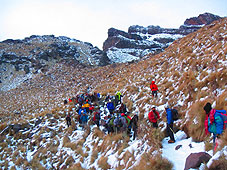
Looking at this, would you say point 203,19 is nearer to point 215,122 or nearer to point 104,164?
point 215,122

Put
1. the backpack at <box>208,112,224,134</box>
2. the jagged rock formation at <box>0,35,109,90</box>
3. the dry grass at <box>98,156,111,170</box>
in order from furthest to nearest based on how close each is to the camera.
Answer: the jagged rock formation at <box>0,35,109,90</box> < the dry grass at <box>98,156,111,170</box> < the backpack at <box>208,112,224,134</box>

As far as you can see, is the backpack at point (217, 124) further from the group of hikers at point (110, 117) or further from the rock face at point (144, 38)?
the rock face at point (144, 38)

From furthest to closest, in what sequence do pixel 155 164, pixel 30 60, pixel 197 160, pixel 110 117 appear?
pixel 30 60 → pixel 110 117 → pixel 155 164 → pixel 197 160

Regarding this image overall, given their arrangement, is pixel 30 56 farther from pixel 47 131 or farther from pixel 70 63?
pixel 47 131

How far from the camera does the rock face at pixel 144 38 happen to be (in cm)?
7238

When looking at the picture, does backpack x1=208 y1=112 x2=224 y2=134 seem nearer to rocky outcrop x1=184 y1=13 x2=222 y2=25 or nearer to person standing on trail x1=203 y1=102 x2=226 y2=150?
person standing on trail x1=203 y1=102 x2=226 y2=150

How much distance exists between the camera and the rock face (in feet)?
237

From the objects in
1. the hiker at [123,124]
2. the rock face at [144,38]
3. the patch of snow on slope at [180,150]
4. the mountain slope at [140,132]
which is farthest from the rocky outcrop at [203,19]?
the patch of snow on slope at [180,150]

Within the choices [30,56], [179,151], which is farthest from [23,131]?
[30,56]

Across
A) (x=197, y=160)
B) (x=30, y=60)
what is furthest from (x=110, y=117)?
(x=30, y=60)

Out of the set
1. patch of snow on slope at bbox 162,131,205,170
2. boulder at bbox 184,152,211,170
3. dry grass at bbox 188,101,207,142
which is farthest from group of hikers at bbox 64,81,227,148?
dry grass at bbox 188,101,207,142

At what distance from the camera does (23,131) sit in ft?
42.1

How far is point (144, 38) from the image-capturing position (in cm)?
8850

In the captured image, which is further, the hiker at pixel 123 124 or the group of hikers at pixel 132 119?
the hiker at pixel 123 124
